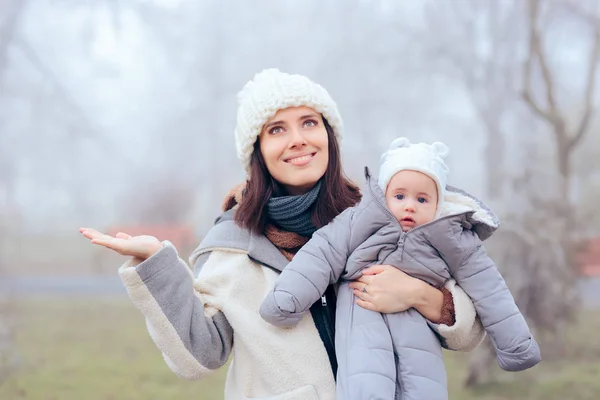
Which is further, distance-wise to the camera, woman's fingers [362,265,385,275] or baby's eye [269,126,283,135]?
baby's eye [269,126,283,135]

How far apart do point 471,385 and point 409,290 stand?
222 centimetres

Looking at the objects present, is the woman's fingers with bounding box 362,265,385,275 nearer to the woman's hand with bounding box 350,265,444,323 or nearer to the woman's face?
the woman's hand with bounding box 350,265,444,323

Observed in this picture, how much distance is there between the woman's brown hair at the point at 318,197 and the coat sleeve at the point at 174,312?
225mm

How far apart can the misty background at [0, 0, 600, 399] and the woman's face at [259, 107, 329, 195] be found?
2.04 metres

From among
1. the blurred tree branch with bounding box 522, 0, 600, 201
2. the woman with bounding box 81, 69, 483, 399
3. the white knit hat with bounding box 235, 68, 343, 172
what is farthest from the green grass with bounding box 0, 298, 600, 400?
the white knit hat with bounding box 235, 68, 343, 172

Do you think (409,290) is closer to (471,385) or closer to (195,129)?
(471,385)

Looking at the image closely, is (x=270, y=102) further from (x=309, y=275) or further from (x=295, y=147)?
(x=309, y=275)

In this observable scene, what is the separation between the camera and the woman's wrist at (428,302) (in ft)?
4.62

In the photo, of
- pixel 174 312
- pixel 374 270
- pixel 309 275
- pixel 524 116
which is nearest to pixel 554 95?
pixel 524 116

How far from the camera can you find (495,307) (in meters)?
1.39

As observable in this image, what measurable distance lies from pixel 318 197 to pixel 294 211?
0.26 ft

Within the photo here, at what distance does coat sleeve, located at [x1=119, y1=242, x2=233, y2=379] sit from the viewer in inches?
53.7

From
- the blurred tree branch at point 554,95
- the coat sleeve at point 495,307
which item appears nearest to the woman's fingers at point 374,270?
the coat sleeve at point 495,307

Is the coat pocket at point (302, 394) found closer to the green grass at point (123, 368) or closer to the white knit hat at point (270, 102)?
the white knit hat at point (270, 102)
